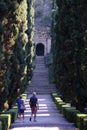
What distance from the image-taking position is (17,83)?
70.6ft

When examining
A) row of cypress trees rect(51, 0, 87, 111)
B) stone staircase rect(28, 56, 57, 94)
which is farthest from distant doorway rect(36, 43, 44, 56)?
row of cypress trees rect(51, 0, 87, 111)

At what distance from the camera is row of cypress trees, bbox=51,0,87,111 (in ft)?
56.9

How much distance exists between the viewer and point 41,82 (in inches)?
1736

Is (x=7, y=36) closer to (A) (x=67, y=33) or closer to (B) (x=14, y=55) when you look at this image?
(B) (x=14, y=55)

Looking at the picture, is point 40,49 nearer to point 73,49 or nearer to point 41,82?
point 41,82

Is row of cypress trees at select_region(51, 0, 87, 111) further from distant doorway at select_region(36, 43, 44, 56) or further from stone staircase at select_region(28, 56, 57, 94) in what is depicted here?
distant doorway at select_region(36, 43, 44, 56)

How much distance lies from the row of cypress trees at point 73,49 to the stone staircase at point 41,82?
1843 centimetres

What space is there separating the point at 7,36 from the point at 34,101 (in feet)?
10.8

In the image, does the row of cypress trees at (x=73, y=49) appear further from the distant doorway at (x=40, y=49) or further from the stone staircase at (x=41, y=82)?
the distant doorway at (x=40, y=49)

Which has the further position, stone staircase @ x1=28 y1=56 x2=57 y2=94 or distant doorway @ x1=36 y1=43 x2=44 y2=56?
distant doorway @ x1=36 y1=43 x2=44 y2=56

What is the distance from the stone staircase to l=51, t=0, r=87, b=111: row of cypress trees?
18429 mm

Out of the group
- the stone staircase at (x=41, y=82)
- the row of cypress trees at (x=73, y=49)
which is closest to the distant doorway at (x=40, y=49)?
the stone staircase at (x=41, y=82)

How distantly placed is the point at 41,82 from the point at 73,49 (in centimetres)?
2447

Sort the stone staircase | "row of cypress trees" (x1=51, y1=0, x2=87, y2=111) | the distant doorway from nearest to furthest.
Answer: "row of cypress trees" (x1=51, y1=0, x2=87, y2=111) < the stone staircase < the distant doorway
